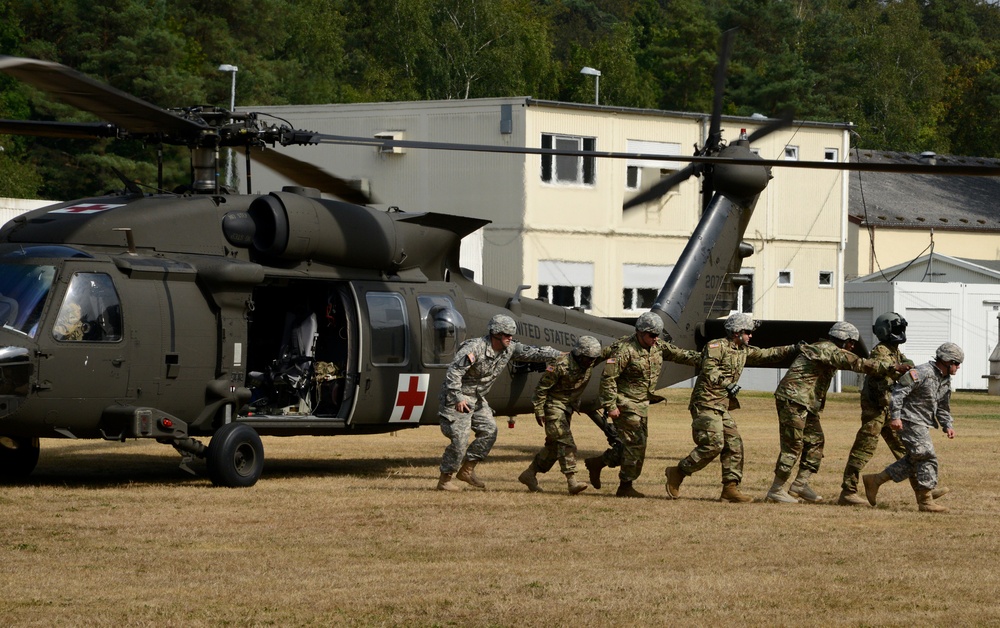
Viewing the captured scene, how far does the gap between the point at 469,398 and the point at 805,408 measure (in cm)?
319

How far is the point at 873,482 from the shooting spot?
13188 millimetres

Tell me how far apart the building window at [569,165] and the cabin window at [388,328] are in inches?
767

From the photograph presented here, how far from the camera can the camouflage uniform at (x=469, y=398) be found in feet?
45.2

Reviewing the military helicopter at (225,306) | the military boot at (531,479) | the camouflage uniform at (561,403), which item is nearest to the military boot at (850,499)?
the camouflage uniform at (561,403)

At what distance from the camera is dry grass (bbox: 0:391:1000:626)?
8109mm

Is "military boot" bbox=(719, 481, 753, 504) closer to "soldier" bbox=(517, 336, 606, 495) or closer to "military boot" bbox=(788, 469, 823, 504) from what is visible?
"military boot" bbox=(788, 469, 823, 504)

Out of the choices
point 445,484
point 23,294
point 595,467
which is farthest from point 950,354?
point 23,294

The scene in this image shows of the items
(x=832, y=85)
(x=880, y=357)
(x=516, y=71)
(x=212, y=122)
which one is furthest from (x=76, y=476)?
(x=832, y=85)

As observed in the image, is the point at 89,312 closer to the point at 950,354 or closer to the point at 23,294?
the point at 23,294

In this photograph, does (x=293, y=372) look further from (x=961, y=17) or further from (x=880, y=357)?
(x=961, y=17)

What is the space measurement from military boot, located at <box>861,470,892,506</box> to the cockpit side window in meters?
6.99

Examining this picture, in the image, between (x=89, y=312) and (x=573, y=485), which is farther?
(x=573, y=485)

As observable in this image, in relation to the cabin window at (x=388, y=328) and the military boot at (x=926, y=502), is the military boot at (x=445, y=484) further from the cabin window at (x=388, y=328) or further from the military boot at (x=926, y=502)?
the military boot at (x=926, y=502)

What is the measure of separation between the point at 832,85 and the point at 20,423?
74.6 m
